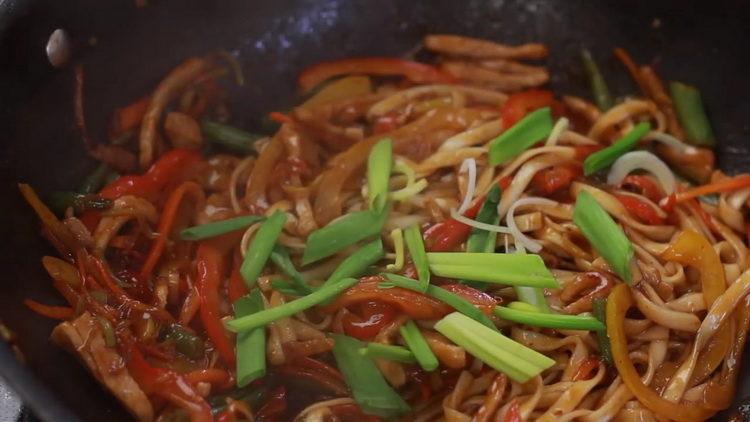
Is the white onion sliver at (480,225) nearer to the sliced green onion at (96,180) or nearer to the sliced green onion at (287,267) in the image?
the sliced green onion at (287,267)

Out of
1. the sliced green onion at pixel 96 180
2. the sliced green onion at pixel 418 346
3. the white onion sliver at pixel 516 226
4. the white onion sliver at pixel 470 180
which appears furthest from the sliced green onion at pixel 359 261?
the sliced green onion at pixel 96 180

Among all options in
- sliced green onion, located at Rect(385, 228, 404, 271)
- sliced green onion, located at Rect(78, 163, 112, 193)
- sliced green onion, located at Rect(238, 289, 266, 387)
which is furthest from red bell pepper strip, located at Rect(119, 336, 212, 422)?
sliced green onion, located at Rect(385, 228, 404, 271)

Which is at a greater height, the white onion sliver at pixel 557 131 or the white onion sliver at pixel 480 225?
the white onion sliver at pixel 557 131

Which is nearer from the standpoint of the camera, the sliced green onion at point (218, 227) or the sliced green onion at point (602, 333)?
the sliced green onion at point (602, 333)

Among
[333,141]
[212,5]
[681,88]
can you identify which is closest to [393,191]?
[333,141]

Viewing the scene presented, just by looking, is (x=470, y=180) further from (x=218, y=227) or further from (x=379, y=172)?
(x=218, y=227)

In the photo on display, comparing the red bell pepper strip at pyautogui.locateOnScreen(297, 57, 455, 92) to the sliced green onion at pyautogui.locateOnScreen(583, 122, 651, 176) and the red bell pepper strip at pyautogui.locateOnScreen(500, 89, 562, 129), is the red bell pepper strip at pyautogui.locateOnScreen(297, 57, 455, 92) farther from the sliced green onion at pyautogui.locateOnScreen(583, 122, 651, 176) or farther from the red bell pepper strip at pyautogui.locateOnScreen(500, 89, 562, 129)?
the sliced green onion at pyautogui.locateOnScreen(583, 122, 651, 176)
